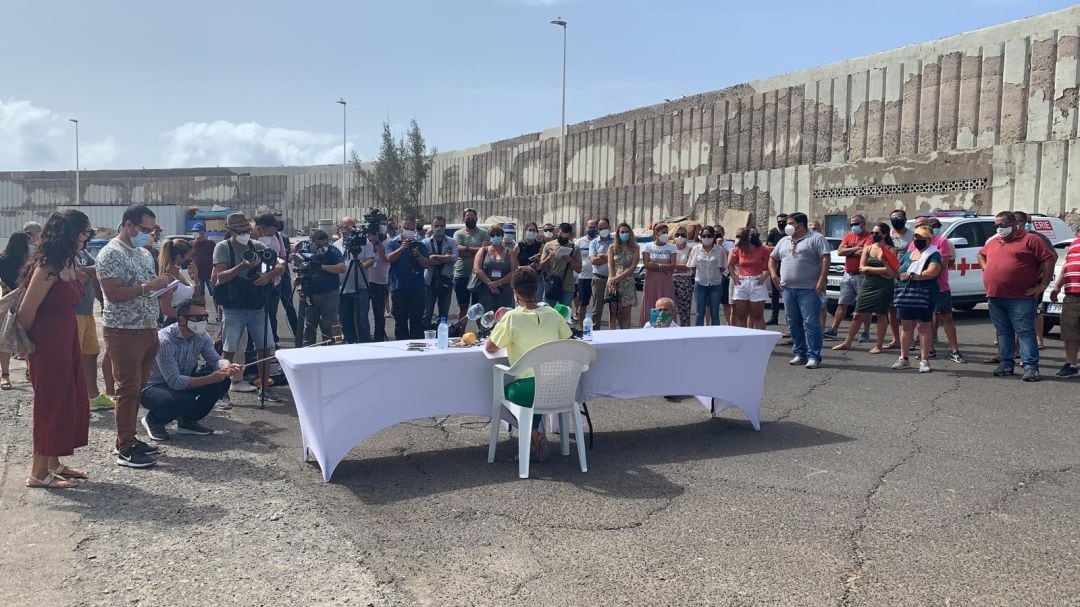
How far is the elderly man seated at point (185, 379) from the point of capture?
723 centimetres

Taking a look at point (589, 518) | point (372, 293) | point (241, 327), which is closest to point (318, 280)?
point (241, 327)

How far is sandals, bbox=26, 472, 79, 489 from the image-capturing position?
594 centimetres

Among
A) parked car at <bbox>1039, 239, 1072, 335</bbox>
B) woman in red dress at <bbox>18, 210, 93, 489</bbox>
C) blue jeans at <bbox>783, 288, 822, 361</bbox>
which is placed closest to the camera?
→ woman in red dress at <bbox>18, 210, 93, 489</bbox>

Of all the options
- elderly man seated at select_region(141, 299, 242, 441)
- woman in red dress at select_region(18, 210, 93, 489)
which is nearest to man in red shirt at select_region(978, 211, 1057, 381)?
elderly man seated at select_region(141, 299, 242, 441)

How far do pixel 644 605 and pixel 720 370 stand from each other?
3.58 m

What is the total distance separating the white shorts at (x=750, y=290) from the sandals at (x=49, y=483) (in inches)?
329

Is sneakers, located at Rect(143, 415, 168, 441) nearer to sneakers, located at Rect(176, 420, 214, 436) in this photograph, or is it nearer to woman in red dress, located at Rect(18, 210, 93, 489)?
sneakers, located at Rect(176, 420, 214, 436)

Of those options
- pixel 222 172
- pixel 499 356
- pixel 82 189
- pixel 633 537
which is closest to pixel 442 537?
pixel 633 537

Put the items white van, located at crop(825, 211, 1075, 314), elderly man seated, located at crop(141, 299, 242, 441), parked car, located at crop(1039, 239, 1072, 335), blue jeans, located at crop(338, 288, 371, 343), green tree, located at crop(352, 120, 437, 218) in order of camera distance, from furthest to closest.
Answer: green tree, located at crop(352, 120, 437, 218) → white van, located at crop(825, 211, 1075, 314) → parked car, located at crop(1039, 239, 1072, 335) → blue jeans, located at crop(338, 288, 371, 343) → elderly man seated, located at crop(141, 299, 242, 441)

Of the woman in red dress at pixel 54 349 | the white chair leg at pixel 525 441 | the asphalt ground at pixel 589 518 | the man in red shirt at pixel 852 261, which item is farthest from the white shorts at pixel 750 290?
the woman in red dress at pixel 54 349

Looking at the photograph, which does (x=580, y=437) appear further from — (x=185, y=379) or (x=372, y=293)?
(x=372, y=293)

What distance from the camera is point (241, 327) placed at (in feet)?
30.0

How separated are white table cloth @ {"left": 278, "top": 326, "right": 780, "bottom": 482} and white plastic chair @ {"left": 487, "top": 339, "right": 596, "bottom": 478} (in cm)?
45

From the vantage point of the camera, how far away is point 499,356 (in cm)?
651
